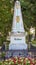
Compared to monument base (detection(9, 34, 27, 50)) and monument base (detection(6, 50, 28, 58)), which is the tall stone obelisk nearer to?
monument base (detection(9, 34, 27, 50))

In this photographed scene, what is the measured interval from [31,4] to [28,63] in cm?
1377

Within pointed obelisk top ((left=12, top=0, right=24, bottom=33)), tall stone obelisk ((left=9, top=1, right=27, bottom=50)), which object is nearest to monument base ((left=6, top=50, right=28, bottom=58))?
tall stone obelisk ((left=9, top=1, right=27, bottom=50))

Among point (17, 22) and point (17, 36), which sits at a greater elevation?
point (17, 22)

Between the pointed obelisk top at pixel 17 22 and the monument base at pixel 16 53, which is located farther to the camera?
the pointed obelisk top at pixel 17 22

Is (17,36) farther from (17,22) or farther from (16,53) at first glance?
(16,53)

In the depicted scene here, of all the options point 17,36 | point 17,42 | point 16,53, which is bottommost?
point 16,53

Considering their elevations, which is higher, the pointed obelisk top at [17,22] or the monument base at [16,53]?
the pointed obelisk top at [17,22]

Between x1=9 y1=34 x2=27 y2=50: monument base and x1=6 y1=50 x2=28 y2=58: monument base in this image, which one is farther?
x1=9 y1=34 x2=27 y2=50: monument base

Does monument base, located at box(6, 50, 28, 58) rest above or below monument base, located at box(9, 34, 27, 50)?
below

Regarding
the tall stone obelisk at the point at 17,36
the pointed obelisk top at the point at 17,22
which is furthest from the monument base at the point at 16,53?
the pointed obelisk top at the point at 17,22

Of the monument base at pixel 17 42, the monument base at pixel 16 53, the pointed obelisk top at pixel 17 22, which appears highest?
the pointed obelisk top at pixel 17 22

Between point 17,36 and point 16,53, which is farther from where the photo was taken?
point 17,36

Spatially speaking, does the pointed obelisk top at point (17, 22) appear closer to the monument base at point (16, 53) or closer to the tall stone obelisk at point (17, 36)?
the tall stone obelisk at point (17, 36)

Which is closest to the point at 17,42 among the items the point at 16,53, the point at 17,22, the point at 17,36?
the point at 17,36
